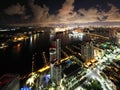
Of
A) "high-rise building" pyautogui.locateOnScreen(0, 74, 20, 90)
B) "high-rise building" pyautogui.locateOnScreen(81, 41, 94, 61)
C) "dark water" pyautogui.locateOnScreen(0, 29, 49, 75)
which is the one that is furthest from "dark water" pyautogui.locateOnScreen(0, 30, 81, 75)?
"high-rise building" pyautogui.locateOnScreen(0, 74, 20, 90)

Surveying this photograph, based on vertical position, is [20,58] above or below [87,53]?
below

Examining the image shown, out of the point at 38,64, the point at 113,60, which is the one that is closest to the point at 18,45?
the point at 38,64

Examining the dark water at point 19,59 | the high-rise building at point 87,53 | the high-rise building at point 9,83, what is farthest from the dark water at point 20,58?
the high-rise building at point 9,83

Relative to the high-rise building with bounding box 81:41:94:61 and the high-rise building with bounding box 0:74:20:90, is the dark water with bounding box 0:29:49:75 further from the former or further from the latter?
the high-rise building with bounding box 0:74:20:90

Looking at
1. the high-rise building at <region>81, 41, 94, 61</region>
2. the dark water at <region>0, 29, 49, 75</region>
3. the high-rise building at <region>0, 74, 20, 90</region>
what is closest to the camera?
the high-rise building at <region>0, 74, 20, 90</region>

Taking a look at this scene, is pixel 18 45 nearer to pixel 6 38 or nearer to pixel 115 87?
pixel 6 38

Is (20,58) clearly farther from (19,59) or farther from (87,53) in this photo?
(87,53)

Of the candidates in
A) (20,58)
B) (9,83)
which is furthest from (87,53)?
(9,83)

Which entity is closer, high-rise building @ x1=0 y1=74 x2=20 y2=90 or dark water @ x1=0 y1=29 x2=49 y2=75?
high-rise building @ x1=0 y1=74 x2=20 y2=90

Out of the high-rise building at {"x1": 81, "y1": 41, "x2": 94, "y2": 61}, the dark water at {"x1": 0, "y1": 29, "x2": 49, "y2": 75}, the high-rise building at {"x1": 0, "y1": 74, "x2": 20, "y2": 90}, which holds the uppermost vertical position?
the high-rise building at {"x1": 0, "y1": 74, "x2": 20, "y2": 90}

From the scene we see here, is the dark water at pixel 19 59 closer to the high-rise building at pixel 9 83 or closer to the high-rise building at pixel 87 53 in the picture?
the high-rise building at pixel 87 53

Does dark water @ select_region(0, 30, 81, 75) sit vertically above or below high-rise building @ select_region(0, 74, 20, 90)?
below

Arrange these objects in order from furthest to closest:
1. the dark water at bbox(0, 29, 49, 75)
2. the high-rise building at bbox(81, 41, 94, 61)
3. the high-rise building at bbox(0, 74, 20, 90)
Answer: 1. the high-rise building at bbox(81, 41, 94, 61)
2. the dark water at bbox(0, 29, 49, 75)
3. the high-rise building at bbox(0, 74, 20, 90)
